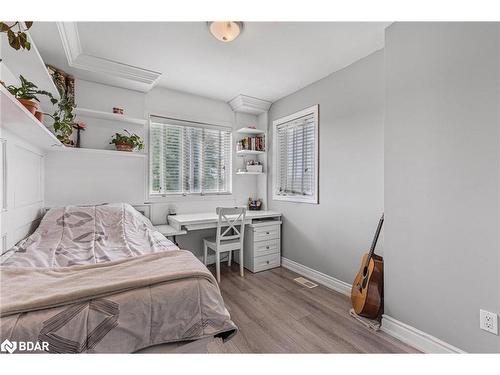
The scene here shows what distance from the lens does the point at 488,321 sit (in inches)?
51.9

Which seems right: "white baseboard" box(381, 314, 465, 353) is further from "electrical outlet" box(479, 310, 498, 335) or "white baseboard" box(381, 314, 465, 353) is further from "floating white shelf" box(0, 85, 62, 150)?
"floating white shelf" box(0, 85, 62, 150)

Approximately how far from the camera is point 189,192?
130 inches

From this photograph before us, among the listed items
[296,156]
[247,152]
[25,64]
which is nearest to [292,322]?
[296,156]

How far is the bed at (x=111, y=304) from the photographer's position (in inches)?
33.4

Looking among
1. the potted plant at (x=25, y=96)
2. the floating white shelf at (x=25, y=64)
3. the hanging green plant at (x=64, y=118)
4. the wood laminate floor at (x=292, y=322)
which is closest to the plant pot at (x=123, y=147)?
the hanging green plant at (x=64, y=118)

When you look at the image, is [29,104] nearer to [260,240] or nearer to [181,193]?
[181,193]

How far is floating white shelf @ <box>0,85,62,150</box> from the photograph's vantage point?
3.35 ft

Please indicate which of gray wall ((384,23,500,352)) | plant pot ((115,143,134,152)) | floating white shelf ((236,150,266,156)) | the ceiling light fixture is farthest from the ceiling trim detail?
gray wall ((384,23,500,352))

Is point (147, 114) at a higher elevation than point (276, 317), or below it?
higher

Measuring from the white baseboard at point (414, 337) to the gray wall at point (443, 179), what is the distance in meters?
0.04
